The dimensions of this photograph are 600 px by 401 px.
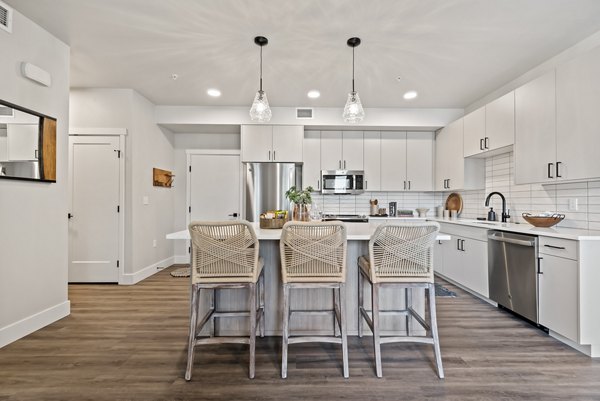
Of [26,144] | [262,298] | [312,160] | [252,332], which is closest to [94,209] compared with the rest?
[26,144]

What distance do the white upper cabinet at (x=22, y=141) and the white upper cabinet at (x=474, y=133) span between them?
465 centimetres

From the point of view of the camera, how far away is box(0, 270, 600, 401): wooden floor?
1715 millimetres

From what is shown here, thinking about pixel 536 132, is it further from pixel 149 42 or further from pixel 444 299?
pixel 149 42

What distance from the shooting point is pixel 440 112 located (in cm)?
457

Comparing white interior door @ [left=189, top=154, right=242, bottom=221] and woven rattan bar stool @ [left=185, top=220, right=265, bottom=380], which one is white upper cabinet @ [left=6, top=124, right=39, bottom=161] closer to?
woven rattan bar stool @ [left=185, top=220, right=265, bottom=380]

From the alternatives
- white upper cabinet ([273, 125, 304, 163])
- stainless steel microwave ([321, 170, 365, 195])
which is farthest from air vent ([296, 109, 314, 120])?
stainless steel microwave ([321, 170, 365, 195])

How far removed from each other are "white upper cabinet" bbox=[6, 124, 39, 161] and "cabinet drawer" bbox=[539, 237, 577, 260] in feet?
14.1

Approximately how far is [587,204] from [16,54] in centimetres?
501

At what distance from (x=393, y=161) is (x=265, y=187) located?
6.99 ft

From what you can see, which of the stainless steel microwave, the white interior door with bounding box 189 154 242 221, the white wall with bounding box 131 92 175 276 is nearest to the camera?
the white wall with bounding box 131 92 175 276

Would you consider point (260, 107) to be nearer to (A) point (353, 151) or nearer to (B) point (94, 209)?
(A) point (353, 151)

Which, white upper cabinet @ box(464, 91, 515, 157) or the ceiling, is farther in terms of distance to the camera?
white upper cabinet @ box(464, 91, 515, 157)

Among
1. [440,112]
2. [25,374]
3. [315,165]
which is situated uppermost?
[440,112]

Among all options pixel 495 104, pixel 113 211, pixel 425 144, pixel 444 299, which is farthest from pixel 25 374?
pixel 425 144
